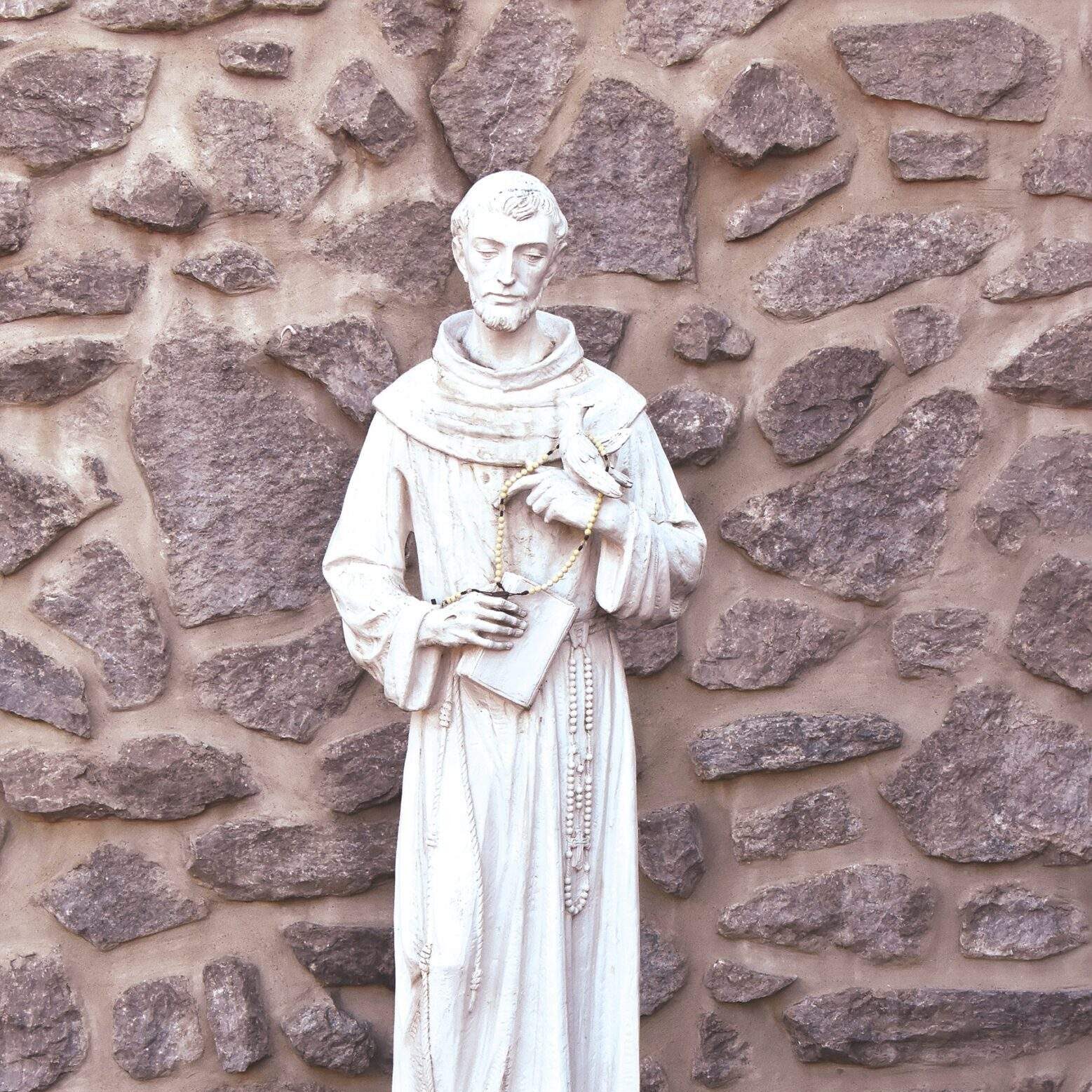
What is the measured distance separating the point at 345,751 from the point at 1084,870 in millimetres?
1471

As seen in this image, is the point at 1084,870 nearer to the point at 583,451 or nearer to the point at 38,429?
the point at 583,451

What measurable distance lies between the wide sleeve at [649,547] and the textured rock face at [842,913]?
38.8 inches

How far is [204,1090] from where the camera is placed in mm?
3848

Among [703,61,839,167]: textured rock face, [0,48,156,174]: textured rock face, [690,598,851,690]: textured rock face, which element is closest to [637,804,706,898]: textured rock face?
[690,598,851,690]: textured rock face

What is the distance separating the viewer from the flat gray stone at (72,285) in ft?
12.4

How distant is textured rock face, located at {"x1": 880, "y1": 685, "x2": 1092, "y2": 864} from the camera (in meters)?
3.97

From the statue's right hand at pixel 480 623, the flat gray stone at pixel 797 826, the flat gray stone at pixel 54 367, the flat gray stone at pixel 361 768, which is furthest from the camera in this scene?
the flat gray stone at pixel 797 826

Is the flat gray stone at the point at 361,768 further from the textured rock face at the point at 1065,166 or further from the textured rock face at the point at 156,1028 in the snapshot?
the textured rock face at the point at 1065,166

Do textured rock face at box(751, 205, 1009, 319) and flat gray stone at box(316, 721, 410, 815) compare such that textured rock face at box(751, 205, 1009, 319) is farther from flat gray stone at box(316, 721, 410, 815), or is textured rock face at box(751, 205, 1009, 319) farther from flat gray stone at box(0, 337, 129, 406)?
flat gray stone at box(0, 337, 129, 406)

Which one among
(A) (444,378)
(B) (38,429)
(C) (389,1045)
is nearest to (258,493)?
(B) (38,429)

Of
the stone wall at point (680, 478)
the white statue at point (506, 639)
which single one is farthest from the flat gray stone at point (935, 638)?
the white statue at point (506, 639)

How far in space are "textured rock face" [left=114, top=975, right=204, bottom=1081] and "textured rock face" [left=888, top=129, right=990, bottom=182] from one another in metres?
2.09

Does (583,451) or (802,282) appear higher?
(802,282)

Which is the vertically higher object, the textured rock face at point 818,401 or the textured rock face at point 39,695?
the textured rock face at point 818,401
